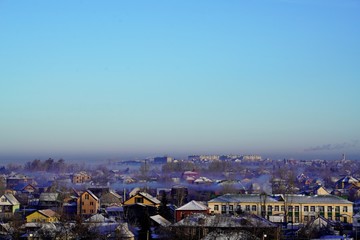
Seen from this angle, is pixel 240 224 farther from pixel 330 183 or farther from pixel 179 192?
pixel 330 183

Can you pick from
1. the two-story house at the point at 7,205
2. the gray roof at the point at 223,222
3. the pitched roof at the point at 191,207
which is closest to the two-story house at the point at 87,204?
the two-story house at the point at 7,205

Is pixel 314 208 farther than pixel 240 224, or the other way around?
pixel 314 208

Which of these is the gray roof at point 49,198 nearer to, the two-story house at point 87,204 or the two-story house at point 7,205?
the two-story house at point 7,205

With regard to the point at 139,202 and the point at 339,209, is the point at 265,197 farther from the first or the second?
the point at 139,202

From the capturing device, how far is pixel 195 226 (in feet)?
31.9

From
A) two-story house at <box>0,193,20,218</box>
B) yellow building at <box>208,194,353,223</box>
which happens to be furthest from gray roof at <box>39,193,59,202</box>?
yellow building at <box>208,194,353,223</box>

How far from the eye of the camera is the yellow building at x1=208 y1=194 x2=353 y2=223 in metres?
14.5

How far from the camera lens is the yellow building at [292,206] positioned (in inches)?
570

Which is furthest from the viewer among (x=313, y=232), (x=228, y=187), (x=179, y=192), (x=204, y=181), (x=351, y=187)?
(x=204, y=181)

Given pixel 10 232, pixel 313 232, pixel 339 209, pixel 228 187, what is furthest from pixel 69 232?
pixel 228 187

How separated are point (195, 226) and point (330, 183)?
21685 mm

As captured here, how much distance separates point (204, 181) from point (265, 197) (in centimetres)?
1290

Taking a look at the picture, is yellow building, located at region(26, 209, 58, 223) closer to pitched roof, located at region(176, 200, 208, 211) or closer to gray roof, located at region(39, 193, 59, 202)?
pitched roof, located at region(176, 200, 208, 211)

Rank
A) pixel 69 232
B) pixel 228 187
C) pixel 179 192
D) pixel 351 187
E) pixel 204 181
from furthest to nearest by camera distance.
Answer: pixel 204 181, pixel 351 187, pixel 228 187, pixel 179 192, pixel 69 232
